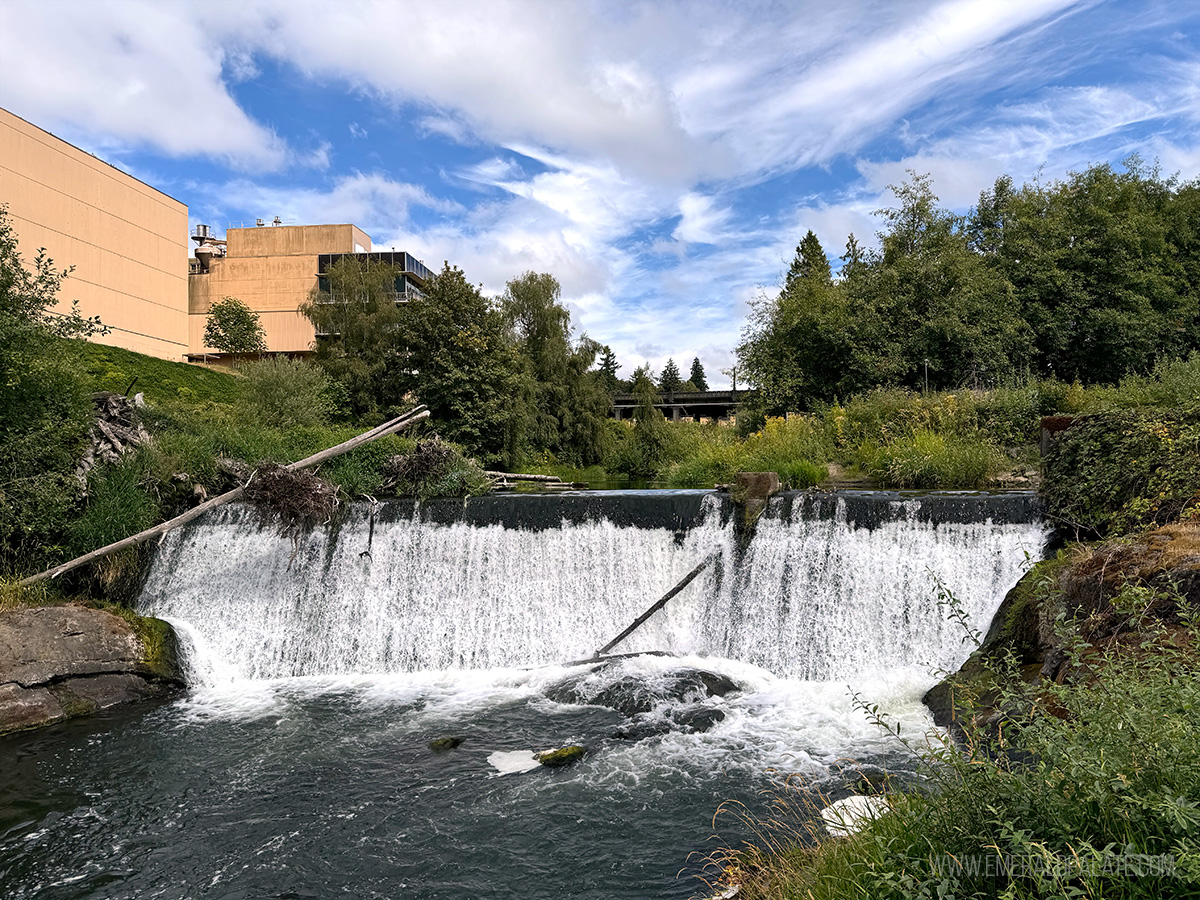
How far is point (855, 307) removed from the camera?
21.8m

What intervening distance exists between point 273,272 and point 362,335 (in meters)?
33.1

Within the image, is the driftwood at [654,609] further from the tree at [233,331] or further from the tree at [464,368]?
the tree at [233,331]

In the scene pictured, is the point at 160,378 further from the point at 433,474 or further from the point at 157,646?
the point at 157,646

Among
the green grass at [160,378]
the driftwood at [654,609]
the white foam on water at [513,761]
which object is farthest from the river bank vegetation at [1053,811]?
the green grass at [160,378]

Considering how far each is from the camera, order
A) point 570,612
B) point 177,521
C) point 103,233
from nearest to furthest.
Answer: point 570,612 → point 177,521 → point 103,233

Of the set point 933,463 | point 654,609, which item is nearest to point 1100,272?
point 933,463

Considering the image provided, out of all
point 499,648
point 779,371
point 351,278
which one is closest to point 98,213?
point 351,278

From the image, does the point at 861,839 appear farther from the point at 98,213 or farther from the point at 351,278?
the point at 98,213

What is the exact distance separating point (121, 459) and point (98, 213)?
111 feet

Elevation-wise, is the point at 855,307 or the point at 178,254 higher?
the point at 178,254

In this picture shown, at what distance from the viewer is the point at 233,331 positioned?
45562mm

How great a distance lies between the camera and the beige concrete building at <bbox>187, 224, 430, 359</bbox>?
54906 millimetres

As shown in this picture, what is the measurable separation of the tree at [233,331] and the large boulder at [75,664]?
4036 cm

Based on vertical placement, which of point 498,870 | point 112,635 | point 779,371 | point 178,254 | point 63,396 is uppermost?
point 178,254
